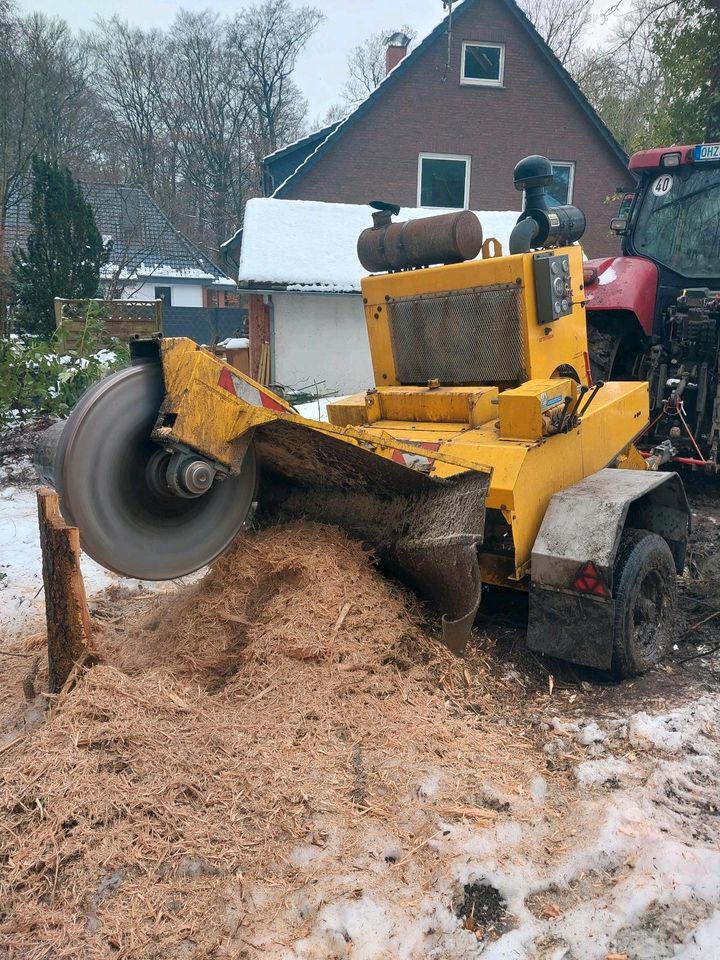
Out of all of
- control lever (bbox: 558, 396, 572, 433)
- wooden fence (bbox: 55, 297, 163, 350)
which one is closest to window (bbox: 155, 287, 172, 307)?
wooden fence (bbox: 55, 297, 163, 350)

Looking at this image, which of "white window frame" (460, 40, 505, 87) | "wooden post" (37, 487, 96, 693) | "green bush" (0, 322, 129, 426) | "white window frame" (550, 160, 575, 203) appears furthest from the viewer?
"white window frame" (550, 160, 575, 203)

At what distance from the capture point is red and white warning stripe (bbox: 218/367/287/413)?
3293 millimetres

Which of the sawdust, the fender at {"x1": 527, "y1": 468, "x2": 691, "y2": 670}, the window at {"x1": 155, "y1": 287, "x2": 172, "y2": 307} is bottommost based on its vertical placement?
the sawdust

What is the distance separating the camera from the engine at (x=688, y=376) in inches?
235

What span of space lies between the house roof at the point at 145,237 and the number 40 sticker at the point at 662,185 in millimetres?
21213

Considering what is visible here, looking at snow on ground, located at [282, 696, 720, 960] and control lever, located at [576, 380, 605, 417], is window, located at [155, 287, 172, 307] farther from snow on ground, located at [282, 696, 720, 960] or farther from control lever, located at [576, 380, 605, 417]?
snow on ground, located at [282, 696, 720, 960]

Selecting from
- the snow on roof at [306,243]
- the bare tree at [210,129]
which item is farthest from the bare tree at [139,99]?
the snow on roof at [306,243]

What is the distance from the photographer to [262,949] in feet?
7.61

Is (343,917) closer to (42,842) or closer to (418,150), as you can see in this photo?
(42,842)

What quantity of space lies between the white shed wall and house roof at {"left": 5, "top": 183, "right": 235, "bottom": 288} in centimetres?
1253

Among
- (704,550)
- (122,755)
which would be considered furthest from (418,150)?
(122,755)

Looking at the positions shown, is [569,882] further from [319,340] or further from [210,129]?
[210,129]

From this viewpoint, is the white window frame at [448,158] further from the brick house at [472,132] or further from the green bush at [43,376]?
the green bush at [43,376]

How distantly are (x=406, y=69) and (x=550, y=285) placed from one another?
17571 mm
